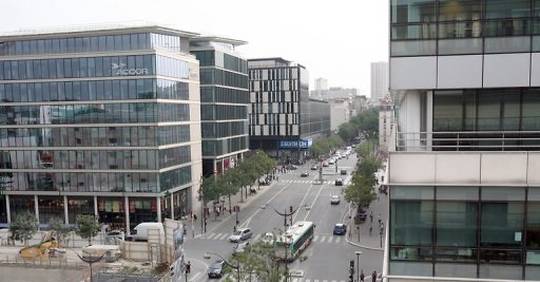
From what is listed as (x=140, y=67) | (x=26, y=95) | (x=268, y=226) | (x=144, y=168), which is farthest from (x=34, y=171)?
(x=268, y=226)

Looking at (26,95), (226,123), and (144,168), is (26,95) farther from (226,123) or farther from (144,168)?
(226,123)

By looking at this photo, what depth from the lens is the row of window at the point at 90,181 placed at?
200 ft

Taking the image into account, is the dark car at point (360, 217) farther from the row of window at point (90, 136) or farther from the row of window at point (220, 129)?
the row of window at point (220, 129)

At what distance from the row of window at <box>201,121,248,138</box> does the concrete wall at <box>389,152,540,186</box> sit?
66.3 meters

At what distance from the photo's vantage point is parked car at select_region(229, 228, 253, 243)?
176ft

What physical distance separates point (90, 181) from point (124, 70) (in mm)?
14658

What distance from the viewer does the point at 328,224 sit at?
6181 centimetres

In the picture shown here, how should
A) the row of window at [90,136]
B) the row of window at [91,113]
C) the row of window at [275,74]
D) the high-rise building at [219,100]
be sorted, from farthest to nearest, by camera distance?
the row of window at [275,74] → the high-rise building at [219,100] → the row of window at [90,136] → the row of window at [91,113]

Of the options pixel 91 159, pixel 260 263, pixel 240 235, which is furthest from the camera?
pixel 91 159

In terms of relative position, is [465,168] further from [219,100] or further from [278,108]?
[278,108]

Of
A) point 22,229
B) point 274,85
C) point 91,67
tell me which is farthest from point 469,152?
point 274,85

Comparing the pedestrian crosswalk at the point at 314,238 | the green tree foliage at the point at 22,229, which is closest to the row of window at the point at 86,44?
the green tree foliage at the point at 22,229

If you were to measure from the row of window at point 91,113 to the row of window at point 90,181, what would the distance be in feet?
21.7

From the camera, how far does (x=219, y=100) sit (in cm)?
8188
